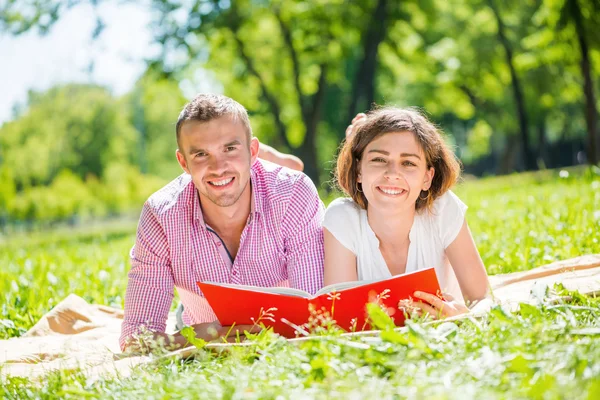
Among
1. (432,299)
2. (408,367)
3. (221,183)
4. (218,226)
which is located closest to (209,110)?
(221,183)

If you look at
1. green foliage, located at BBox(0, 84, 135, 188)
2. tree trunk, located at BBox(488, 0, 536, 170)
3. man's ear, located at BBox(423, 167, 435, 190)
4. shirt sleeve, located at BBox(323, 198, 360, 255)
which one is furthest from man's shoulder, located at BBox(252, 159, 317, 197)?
green foliage, located at BBox(0, 84, 135, 188)

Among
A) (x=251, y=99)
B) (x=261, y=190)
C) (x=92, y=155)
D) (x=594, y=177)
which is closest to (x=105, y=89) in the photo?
(x=92, y=155)

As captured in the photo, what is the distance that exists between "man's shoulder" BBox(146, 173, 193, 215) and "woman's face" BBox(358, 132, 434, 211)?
3.47 feet

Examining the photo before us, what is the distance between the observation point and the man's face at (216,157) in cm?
379

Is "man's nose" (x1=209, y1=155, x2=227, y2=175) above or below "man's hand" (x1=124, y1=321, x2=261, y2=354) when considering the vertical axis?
above

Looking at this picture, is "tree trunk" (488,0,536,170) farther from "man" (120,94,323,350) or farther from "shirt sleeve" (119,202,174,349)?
"shirt sleeve" (119,202,174,349)

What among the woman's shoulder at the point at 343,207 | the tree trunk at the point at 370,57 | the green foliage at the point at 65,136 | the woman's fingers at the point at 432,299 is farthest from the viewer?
the green foliage at the point at 65,136

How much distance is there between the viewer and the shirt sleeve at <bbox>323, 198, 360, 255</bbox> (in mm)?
3906

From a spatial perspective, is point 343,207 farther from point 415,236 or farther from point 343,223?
point 415,236

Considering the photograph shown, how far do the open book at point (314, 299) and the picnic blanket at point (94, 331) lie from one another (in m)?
0.30

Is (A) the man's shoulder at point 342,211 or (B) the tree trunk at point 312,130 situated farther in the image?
(B) the tree trunk at point 312,130

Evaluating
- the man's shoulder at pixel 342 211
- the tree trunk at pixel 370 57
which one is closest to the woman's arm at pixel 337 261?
the man's shoulder at pixel 342 211

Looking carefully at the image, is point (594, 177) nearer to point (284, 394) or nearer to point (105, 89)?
point (284, 394)

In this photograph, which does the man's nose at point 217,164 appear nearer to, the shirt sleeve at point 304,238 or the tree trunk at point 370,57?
the shirt sleeve at point 304,238
